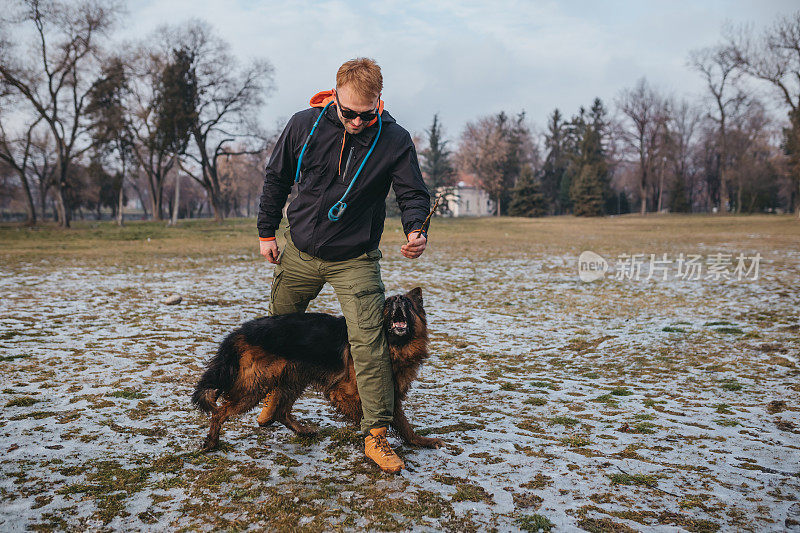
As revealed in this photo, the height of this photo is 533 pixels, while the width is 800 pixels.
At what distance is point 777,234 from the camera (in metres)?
25.5

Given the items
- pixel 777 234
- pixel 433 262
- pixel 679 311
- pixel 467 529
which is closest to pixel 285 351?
pixel 467 529

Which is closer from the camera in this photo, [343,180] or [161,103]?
[343,180]

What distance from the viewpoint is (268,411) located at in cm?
365

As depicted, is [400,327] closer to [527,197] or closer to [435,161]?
[435,161]

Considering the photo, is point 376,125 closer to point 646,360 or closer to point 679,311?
point 646,360

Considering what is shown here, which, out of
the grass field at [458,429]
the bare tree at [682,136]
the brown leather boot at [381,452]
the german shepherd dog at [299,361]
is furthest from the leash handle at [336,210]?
the bare tree at [682,136]

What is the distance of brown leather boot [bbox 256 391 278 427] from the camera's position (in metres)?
3.62

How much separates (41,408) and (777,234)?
30.3 meters

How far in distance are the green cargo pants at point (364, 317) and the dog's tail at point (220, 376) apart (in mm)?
607

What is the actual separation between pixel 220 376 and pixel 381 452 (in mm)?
1061

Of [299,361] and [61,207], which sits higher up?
[61,207]

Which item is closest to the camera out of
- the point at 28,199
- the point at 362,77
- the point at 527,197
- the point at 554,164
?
the point at 362,77

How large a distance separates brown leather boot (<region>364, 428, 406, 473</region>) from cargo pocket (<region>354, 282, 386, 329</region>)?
2.11 ft

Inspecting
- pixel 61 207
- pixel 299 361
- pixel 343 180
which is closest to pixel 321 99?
pixel 343 180
